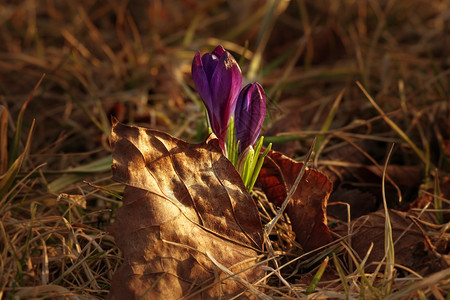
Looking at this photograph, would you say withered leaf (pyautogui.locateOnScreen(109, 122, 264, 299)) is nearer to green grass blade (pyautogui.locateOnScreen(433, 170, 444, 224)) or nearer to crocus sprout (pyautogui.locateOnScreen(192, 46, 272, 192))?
crocus sprout (pyautogui.locateOnScreen(192, 46, 272, 192))

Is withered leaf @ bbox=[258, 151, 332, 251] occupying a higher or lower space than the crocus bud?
lower

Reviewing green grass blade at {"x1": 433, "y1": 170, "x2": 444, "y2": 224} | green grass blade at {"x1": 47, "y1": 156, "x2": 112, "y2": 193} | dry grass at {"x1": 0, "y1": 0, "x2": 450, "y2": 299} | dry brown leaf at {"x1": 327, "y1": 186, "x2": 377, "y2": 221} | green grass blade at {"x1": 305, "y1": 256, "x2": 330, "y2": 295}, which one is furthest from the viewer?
green grass blade at {"x1": 47, "y1": 156, "x2": 112, "y2": 193}

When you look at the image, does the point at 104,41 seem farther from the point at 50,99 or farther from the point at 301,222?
the point at 301,222

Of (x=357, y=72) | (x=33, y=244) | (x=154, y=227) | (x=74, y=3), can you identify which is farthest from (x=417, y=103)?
(x=74, y=3)

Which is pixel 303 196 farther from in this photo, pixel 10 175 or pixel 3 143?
pixel 3 143

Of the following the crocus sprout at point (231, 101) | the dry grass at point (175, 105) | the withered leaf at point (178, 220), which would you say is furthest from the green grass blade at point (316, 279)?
the crocus sprout at point (231, 101)

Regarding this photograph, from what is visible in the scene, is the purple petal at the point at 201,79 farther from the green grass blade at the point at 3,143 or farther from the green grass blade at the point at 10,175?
the green grass blade at the point at 3,143

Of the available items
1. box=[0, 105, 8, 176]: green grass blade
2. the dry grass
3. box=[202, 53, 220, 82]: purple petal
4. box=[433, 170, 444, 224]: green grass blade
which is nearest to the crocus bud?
box=[202, 53, 220, 82]: purple petal

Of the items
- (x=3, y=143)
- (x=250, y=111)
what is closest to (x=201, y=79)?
(x=250, y=111)
